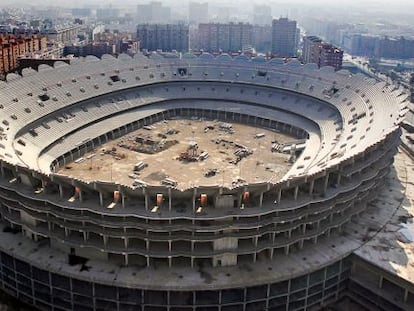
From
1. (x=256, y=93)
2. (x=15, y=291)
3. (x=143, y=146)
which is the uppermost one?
(x=256, y=93)

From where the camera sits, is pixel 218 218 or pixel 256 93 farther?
pixel 256 93

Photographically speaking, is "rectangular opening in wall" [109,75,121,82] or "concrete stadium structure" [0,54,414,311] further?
"rectangular opening in wall" [109,75,121,82]

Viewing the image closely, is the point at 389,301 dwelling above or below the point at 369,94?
below

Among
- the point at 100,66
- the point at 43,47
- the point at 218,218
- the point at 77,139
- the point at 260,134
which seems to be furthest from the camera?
the point at 43,47

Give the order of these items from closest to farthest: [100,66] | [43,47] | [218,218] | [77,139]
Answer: [218,218], [77,139], [100,66], [43,47]

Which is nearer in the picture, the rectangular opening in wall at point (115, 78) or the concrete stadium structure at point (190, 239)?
the concrete stadium structure at point (190, 239)

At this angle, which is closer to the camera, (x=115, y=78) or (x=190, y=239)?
(x=190, y=239)

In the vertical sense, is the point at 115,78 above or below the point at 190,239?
above

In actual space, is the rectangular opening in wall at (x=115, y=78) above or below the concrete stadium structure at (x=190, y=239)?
above

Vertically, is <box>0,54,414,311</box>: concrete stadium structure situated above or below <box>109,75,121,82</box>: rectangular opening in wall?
below

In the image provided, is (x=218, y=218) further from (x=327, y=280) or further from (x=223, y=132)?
(x=223, y=132)

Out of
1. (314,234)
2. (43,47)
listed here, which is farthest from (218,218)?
(43,47)
